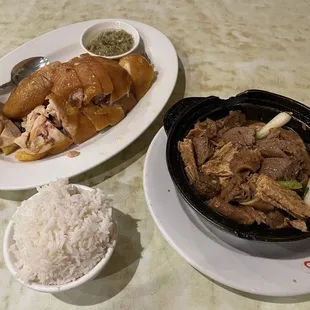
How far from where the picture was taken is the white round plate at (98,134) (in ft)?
5.22

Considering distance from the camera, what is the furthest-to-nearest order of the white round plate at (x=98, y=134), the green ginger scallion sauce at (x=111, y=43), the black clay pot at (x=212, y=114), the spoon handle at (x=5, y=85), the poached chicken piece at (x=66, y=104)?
1. the green ginger scallion sauce at (x=111, y=43)
2. the spoon handle at (x=5, y=85)
3. the poached chicken piece at (x=66, y=104)
4. the white round plate at (x=98, y=134)
5. the black clay pot at (x=212, y=114)

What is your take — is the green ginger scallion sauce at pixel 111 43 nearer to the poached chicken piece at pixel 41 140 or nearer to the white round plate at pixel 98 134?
the white round plate at pixel 98 134

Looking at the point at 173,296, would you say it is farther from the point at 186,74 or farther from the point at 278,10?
the point at 278,10

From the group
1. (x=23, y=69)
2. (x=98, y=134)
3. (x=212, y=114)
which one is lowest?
(x=98, y=134)

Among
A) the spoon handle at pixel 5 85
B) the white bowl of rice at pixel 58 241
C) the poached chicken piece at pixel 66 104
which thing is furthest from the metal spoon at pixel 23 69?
the white bowl of rice at pixel 58 241

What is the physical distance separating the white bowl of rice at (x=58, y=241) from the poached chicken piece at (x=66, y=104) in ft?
1.53

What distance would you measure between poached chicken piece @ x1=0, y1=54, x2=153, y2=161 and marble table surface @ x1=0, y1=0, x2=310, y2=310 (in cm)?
19

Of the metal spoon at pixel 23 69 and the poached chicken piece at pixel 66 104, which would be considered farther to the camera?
the metal spoon at pixel 23 69

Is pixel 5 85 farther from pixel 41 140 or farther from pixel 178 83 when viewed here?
pixel 178 83

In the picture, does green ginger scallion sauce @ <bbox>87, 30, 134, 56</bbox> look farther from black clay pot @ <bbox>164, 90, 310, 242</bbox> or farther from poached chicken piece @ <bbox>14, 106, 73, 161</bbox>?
black clay pot @ <bbox>164, 90, 310, 242</bbox>

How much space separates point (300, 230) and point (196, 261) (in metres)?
0.35

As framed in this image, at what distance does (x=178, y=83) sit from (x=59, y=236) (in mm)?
1202

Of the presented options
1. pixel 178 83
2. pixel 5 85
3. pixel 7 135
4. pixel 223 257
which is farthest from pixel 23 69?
pixel 223 257

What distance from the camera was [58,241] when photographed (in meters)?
1.19
